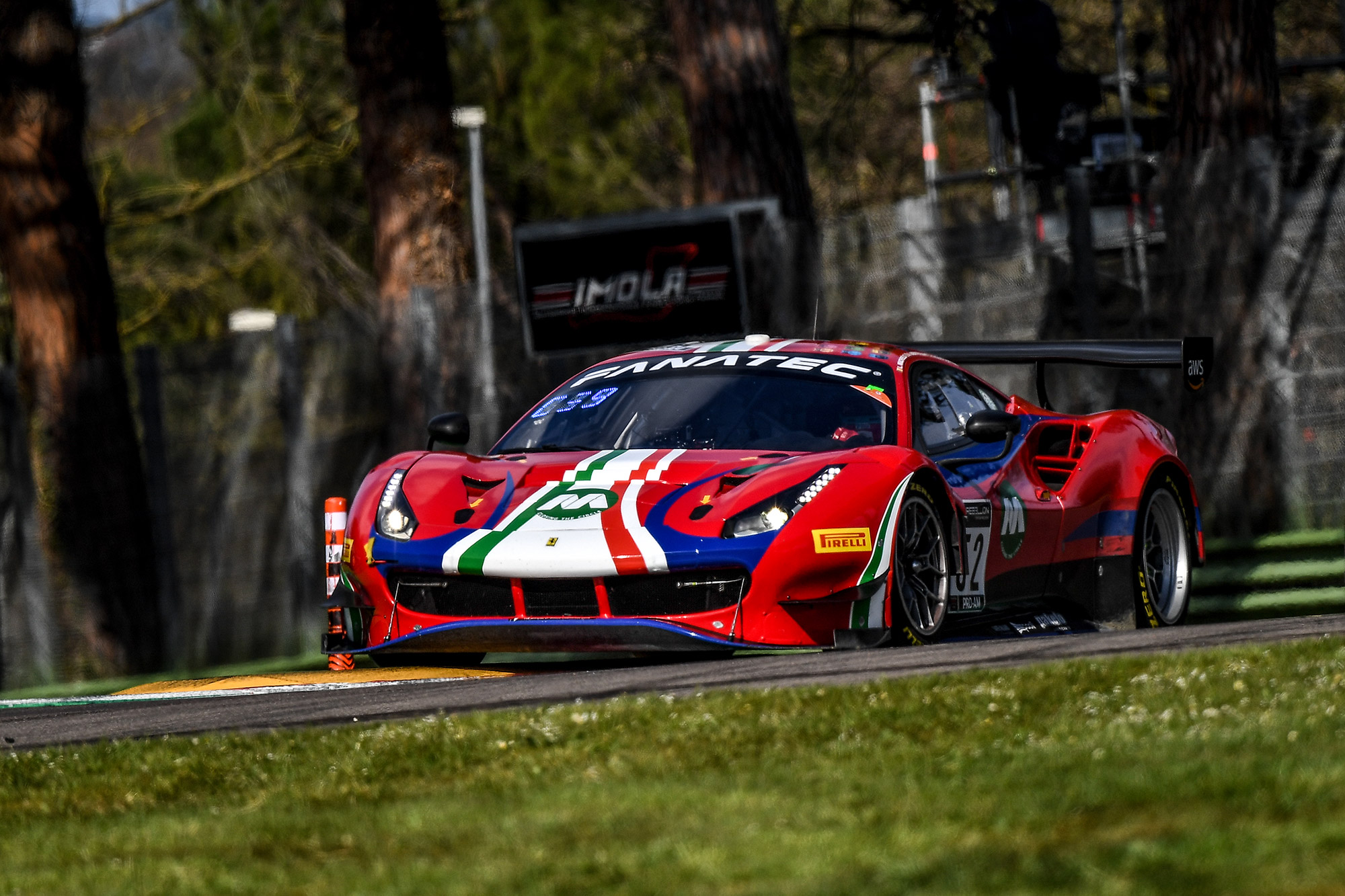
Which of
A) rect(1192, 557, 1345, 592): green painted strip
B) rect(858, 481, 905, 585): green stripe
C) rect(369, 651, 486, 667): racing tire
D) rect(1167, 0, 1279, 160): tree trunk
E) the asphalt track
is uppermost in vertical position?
rect(1167, 0, 1279, 160): tree trunk

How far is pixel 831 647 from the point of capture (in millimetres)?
7621

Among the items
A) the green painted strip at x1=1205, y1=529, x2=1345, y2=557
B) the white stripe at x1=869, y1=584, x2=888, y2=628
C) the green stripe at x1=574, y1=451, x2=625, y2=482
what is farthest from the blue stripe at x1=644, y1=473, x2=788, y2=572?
the green painted strip at x1=1205, y1=529, x2=1345, y2=557

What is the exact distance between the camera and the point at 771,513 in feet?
24.7

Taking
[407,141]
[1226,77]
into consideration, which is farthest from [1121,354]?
[407,141]

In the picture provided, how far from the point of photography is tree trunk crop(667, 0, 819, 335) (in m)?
15.3

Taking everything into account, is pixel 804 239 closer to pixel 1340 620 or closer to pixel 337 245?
pixel 1340 620

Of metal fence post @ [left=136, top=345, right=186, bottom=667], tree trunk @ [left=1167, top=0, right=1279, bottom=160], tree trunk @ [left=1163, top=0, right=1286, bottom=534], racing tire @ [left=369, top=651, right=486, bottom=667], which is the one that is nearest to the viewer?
racing tire @ [left=369, top=651, right=486, bottom=667]

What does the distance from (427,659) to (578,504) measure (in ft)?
7.23

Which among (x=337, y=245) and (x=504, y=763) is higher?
(x=337, y=245)

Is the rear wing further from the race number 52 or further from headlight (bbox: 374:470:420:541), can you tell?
headlight (bbox: 374:470:420:541)

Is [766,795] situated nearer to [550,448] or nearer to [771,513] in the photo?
[771,513]

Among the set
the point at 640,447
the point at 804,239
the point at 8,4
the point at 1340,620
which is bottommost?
the point at 1340,620

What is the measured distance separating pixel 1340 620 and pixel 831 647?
1974 millimetres

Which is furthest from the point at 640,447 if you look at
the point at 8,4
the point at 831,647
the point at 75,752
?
the point at 8,4
